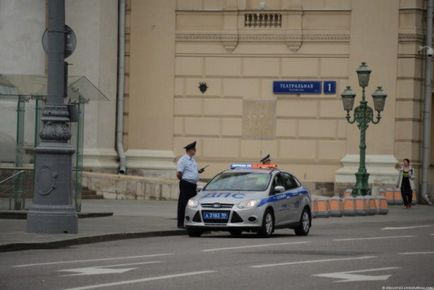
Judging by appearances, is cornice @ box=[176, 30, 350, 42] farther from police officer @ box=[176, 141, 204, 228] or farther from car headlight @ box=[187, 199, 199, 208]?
car headlight @ box=[187, 199, 199, 208]

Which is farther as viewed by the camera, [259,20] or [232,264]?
[259,20]

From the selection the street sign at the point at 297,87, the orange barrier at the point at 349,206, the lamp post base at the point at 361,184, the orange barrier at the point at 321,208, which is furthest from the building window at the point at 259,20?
the orange barrier at the point at 321,208

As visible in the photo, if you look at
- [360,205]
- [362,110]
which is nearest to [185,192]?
[360,205]

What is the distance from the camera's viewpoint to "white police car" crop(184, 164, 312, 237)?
27.2 m

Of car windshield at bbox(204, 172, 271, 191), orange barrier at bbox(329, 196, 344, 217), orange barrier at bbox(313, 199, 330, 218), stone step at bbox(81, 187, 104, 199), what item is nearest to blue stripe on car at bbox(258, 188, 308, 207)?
car windshield at bbox(204, 172, 271, 191)

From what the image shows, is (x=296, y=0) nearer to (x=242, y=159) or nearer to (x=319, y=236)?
(x=242, y=159)

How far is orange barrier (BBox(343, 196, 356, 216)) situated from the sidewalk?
483 centimetres

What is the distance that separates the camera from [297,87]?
45500mm

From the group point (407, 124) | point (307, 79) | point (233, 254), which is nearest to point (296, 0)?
point (307, 79)

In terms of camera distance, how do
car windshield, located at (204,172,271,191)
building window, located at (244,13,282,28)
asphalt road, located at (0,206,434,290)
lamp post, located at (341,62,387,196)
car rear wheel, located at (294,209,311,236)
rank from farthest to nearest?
1. building window, located at (244,13,282,28)
2. lamp post, located at (341,62,387,196)
3. car rear wheel, located at (294,209,311,236)
4. car windshield, located at (204,172,271,191)
5. asphalt road, located at (0,206,434,290)

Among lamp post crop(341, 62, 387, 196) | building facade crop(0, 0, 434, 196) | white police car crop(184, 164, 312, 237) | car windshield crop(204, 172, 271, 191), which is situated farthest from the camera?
building facade crop(0, 0, 434, 196)

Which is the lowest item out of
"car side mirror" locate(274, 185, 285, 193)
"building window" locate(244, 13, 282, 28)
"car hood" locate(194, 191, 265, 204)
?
"car hood" locate(194, 191, 265, 204)

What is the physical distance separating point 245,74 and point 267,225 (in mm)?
18804

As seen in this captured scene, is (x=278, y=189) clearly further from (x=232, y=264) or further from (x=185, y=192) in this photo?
(x=232, y=264)
